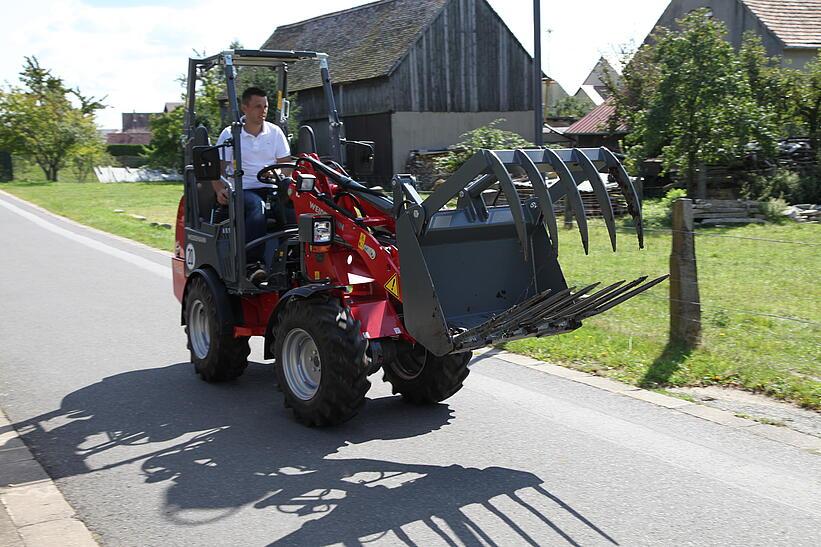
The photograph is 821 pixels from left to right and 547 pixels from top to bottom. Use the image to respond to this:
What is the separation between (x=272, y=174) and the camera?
775 cm

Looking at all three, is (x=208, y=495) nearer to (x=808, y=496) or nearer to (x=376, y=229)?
(x=376, y=229)

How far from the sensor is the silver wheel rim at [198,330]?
809 cm

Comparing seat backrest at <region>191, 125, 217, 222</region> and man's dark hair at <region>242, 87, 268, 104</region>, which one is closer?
man's dark hair at <region>242, 87, 268, 104</region>

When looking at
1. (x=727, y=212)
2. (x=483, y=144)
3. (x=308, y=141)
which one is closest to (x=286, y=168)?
(x=308, y=141)

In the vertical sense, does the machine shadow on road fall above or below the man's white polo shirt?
below

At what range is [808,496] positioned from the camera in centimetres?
515

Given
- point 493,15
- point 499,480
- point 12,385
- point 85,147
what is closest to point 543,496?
point 499,480

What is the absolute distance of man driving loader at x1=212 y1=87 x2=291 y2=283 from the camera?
7562mm

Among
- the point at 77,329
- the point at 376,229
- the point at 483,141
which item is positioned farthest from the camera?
the point at 483,141

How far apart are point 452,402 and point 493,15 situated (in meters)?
35.0

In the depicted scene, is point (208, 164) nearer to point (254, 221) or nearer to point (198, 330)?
point (254, 221)

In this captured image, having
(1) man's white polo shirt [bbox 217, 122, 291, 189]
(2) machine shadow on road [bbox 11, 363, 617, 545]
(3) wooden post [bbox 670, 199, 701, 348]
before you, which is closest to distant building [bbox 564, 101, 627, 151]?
(3) wooden post [bbox 670, 199, 701, 348]

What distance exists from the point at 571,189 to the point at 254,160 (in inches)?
128

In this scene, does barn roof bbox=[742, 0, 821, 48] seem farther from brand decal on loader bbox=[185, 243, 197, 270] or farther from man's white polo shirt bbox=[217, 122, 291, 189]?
brand decal on loader bbox=[185, 243, 197, 270]
